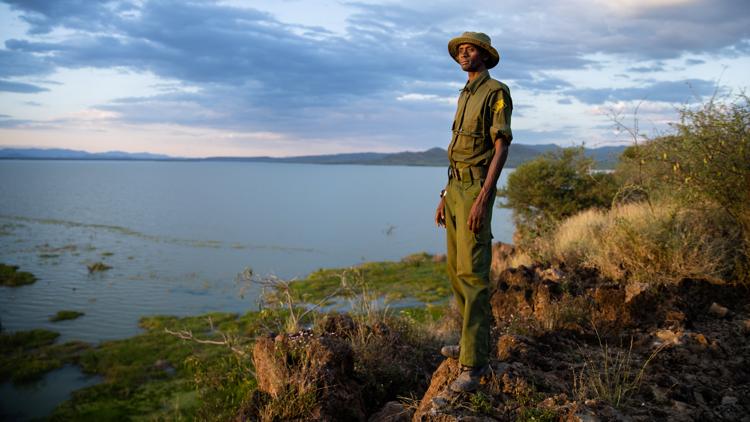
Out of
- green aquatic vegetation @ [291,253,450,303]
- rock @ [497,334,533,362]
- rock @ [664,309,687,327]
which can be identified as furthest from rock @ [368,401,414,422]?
green aquatic vegetation @ [291,253,450,303]

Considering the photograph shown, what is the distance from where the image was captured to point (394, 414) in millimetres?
4949

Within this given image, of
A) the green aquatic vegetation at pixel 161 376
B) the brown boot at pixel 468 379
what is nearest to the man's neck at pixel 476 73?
the brown boot at pixel 468 379

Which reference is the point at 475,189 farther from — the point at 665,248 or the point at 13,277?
the point at 13,277

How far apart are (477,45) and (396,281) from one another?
648 inches

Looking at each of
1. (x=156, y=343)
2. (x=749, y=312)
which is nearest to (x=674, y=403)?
(x=749, y=312)

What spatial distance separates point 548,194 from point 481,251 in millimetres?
15582

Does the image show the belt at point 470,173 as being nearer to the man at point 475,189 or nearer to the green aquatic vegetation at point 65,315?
the man at point 475,189

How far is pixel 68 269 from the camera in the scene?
23781 millimetres

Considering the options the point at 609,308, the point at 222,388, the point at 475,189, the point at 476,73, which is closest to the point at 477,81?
the point at 476,73

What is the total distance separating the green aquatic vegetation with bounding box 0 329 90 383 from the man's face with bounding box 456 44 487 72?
12190mm

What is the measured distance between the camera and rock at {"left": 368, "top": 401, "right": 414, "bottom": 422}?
4859mm

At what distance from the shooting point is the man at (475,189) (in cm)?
443

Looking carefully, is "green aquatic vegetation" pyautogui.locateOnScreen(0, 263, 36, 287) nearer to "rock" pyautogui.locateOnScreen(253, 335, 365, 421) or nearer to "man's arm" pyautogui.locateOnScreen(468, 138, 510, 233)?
"rock" pyautogui.locateOnScreen(253, 335, 365, 421)

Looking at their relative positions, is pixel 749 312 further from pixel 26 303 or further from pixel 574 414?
pixel 26 303
